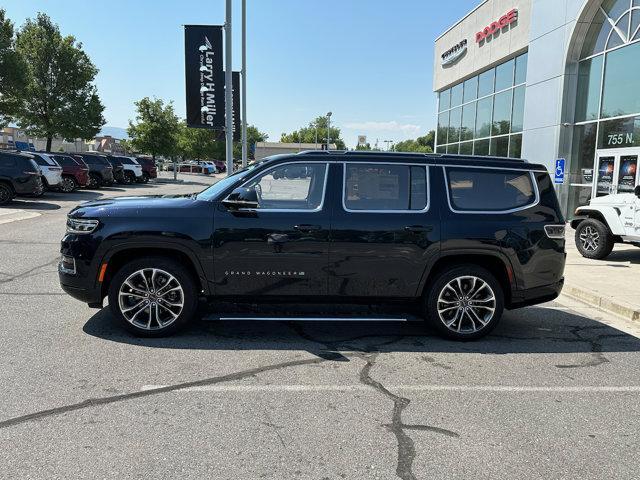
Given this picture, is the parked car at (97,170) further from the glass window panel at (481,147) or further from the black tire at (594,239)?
the black tire at (594,239)

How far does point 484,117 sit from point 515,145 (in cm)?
361

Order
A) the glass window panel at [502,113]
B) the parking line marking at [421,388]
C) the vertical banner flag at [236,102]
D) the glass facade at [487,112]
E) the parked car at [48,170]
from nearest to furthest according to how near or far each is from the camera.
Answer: the parking line marking at [421,388] → the vertical banner flag at [236,102] → the glass facade at [487,112] → the parked car at [48,170] → the glass window panel at [502,113]

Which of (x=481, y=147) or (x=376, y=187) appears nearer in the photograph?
(x=376, y=187)

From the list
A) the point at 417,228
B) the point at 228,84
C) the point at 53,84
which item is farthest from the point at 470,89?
the point at 53,84

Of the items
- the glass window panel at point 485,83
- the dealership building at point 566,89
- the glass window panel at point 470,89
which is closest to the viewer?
the dealership building at point 566,89

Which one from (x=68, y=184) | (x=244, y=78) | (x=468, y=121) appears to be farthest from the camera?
(x=468, y=121)

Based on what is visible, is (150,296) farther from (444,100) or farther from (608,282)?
(444,100)

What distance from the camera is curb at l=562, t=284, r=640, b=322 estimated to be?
260 inches

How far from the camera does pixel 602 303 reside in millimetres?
7195

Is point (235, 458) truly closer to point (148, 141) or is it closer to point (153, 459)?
point (153, 459)

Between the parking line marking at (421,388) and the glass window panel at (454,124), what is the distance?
23.1m

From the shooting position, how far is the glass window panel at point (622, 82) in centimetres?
1423

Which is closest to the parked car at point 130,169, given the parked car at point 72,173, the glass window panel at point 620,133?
the parked car at point 72,173

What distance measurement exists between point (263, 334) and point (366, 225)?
63.2 inches
